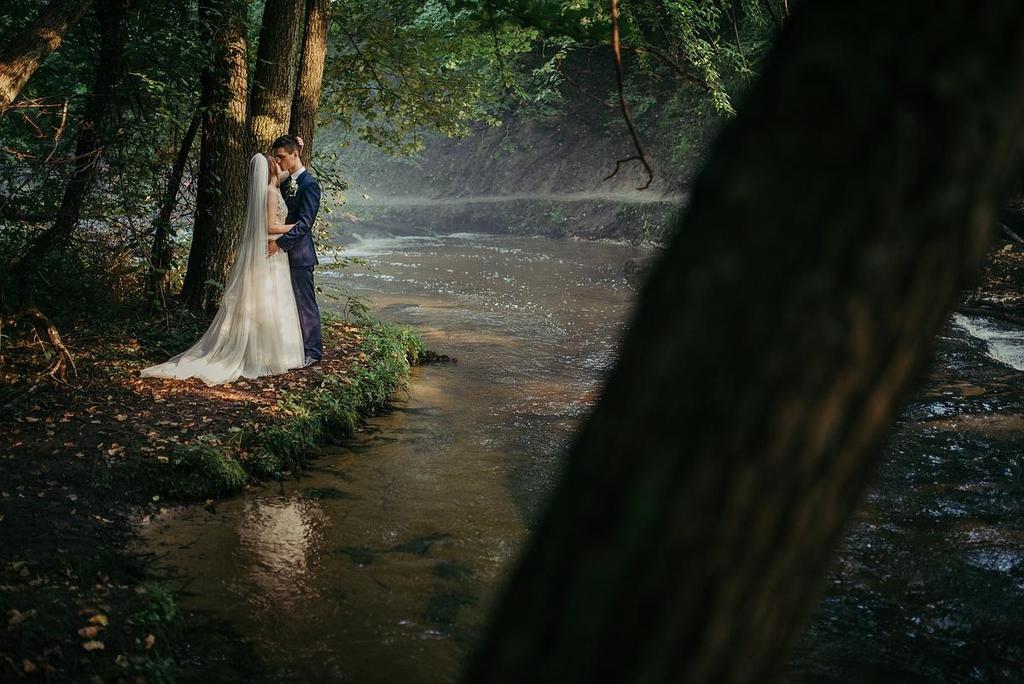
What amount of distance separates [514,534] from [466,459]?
1.77m

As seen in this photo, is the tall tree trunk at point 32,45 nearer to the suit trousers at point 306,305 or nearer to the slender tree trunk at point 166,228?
the slender tree trunk at point 166,228

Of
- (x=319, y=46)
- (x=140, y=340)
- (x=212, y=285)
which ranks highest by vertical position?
(x=319, y=46)

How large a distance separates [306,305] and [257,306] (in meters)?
0.60

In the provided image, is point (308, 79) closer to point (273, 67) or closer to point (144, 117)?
point (273, 67)

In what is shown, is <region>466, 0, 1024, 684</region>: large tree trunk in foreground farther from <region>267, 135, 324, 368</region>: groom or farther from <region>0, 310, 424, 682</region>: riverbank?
<region>267, 135, 324, 368</region>: groom

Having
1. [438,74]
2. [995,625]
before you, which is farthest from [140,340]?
[995,625]

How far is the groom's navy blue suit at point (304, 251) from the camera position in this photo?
921 centimetres

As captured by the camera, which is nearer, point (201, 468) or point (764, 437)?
point (764, 437)

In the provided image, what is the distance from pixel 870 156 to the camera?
1295 mm

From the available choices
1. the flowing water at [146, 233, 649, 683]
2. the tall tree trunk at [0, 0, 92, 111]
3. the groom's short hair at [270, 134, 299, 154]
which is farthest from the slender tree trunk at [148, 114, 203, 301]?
the flowing water at [146, 233, 649, 683]

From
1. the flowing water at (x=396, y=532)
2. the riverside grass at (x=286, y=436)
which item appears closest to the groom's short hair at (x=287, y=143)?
the riverside grass at (x=286, y=436)

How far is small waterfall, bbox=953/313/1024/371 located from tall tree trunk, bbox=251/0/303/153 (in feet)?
35.2

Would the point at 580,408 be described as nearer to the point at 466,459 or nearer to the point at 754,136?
the point at 466,459

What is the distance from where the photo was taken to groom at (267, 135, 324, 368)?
9.14 meters
